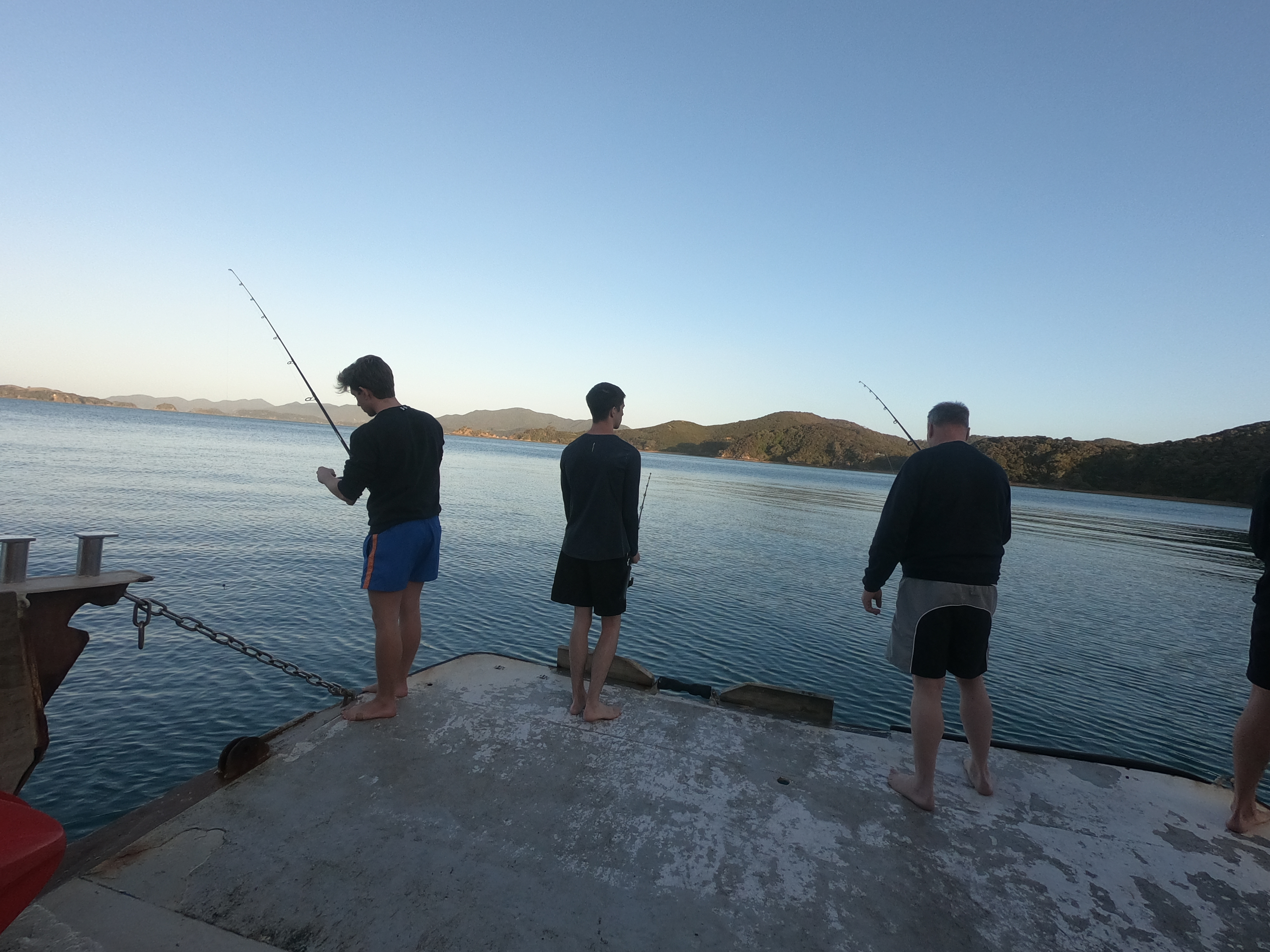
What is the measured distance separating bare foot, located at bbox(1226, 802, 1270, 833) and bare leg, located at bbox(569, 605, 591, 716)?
11.5ft

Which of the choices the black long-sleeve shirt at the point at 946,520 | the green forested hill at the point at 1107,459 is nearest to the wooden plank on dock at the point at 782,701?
the black long-sleeve shirt at the point at 946,520

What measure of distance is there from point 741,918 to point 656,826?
0.61 m

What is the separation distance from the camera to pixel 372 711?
3805 millimetres

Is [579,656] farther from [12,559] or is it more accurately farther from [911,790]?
[12,559]

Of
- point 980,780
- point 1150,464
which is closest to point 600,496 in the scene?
point 980,780

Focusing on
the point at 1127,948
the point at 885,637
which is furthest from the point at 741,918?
the point at 885,637

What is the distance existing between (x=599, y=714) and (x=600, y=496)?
1.38 meters

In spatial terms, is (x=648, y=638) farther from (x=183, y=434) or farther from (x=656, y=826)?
(x=183, y=434)

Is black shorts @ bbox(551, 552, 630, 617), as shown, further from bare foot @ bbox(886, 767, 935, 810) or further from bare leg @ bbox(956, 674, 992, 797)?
bare leg @ bbox(956, 674, 992, 797)

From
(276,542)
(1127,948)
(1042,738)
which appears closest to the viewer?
(1127,948)

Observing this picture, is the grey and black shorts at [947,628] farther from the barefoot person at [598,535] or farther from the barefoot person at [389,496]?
the barefoot person at [389,496]

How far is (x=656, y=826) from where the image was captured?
2.91 metres

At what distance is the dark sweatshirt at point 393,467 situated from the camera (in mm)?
3650

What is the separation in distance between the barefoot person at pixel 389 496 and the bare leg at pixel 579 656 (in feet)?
3.09
